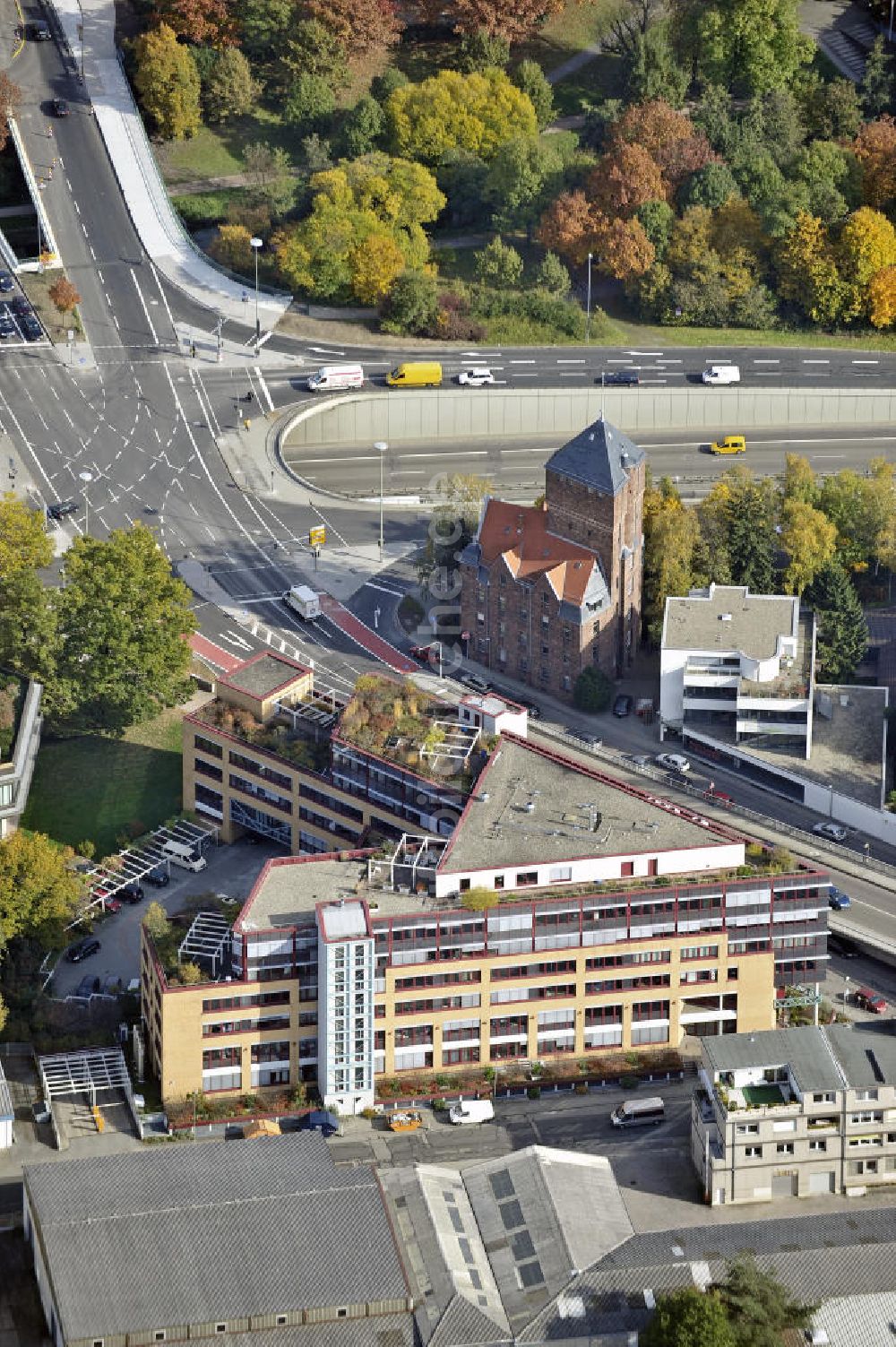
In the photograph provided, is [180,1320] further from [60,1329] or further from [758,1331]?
[758,1331]

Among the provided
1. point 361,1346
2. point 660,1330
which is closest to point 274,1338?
point 361,1346

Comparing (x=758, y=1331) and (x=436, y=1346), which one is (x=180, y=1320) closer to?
(x=436, y=1346)

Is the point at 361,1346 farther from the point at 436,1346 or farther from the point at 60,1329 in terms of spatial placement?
the point at 60,1329

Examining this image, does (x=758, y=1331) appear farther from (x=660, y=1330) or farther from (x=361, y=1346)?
(x=361, y=1346)

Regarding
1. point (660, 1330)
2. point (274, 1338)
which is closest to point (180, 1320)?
point (274, 1338)
